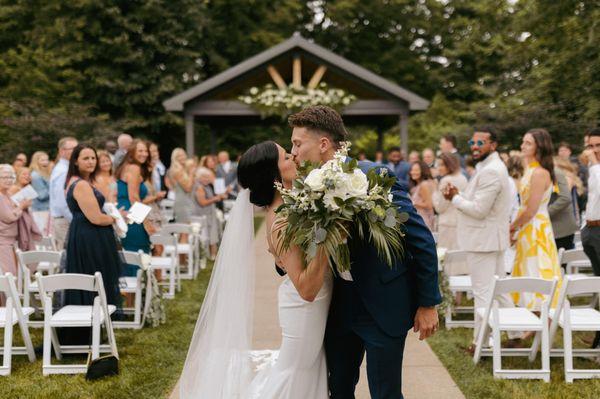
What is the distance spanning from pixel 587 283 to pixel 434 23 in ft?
116

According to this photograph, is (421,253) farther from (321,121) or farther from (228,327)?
(228,327)

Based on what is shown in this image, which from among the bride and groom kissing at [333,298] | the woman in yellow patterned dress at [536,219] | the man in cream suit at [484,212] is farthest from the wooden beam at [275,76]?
the bride and groom kissing at [333,298]

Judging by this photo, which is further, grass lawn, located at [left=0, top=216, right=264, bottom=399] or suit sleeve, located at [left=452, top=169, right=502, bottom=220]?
suit sleeve, located at [left=452, top=169, right=502, bottom=220]

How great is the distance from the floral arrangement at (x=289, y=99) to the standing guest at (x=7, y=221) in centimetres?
1125

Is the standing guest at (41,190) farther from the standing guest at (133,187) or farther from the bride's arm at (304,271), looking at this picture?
the bride's arm at (304,271)

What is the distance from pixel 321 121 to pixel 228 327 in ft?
5.54

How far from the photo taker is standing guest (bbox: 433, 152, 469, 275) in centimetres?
957

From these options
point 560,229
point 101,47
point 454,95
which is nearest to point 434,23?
point 454,95

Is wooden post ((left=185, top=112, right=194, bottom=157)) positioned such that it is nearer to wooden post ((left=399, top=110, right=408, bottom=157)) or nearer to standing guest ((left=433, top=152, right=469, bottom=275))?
wooden post ((left=399, top=110, right=408, bottom=157))

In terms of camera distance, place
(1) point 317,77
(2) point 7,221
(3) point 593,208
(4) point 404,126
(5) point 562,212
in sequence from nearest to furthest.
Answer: (3) point 593,208 < (2) point 7,221 < (5) point 562,212 < (1) point 317,77 < (4) point 404,126

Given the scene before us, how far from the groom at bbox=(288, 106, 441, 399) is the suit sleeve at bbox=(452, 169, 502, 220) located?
313cm

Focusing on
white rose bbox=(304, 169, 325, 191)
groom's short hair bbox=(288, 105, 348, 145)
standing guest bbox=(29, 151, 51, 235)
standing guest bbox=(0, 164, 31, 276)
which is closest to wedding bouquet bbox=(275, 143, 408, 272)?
white rose bbox=(304, 169, 325, 191)

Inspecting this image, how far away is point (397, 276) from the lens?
3.76 metres

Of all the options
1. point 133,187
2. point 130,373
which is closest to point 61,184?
point 133,187
